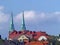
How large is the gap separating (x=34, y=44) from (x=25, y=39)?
2320 cm

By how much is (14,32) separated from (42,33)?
48.3 ft

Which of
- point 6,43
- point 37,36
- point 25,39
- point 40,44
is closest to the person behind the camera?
point 6,43

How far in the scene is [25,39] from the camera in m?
131

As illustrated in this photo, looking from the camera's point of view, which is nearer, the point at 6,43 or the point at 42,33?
the point at 6,43

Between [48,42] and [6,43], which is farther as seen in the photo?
[48,42]

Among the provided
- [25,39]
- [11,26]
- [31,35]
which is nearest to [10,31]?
[11,26]

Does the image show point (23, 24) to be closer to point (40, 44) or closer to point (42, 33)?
point (42, 33)

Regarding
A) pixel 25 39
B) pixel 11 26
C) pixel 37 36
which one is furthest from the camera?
pixel 11 26

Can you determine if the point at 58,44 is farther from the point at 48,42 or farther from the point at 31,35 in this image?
the point at 31,35

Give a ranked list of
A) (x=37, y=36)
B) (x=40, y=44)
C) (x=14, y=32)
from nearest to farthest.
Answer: (x=40, y=44)
(x=37, y=36)
(x=14, y=32)

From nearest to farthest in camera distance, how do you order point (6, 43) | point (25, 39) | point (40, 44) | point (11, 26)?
point (6, 43) < point (40, 44) < point (25, 39) < point (11, 26)

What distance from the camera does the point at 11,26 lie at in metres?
171

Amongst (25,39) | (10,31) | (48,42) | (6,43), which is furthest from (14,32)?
(6,43)

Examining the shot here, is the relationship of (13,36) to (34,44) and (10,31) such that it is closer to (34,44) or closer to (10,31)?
(10,31)
